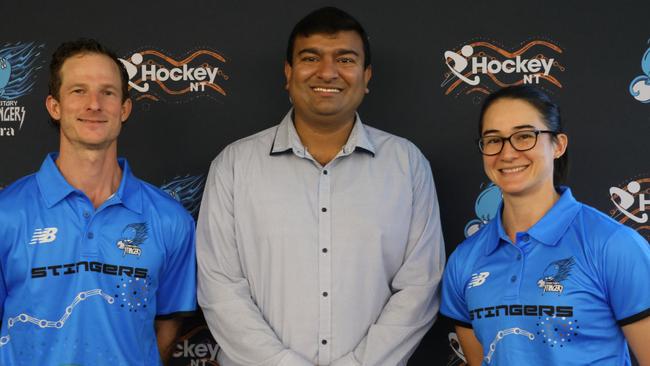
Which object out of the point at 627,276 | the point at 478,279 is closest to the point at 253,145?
the point at 478,279

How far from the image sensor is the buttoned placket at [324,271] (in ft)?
9.04

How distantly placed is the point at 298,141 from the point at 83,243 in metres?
0.79

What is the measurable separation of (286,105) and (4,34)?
1.14 metres

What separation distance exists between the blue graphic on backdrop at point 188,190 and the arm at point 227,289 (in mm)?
357

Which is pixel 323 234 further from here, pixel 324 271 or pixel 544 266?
A: pixel 544 266

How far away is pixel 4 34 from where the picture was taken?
3.33 metres

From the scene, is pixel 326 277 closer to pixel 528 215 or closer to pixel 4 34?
pixel 528 215

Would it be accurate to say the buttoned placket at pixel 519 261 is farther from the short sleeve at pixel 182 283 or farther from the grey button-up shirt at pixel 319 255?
the short sleeve at pixel 182 283

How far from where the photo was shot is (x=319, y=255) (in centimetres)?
279

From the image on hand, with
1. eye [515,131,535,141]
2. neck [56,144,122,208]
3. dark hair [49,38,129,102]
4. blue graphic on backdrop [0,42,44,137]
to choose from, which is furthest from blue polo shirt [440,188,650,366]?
blue graphic on backdrop [0,42,44,137]

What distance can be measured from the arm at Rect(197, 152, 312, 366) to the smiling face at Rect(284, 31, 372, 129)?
36 cm

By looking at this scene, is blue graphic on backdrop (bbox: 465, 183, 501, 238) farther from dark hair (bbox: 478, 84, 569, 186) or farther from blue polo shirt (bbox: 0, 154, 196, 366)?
blue polo shirt (bbox: 0, 154, 196, 366)

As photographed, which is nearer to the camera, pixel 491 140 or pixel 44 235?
pixel 491 140

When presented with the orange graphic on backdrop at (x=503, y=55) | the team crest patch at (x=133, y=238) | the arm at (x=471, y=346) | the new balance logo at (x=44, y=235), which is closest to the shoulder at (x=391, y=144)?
the orange graphic on backdrop at (x=503, y=55)
